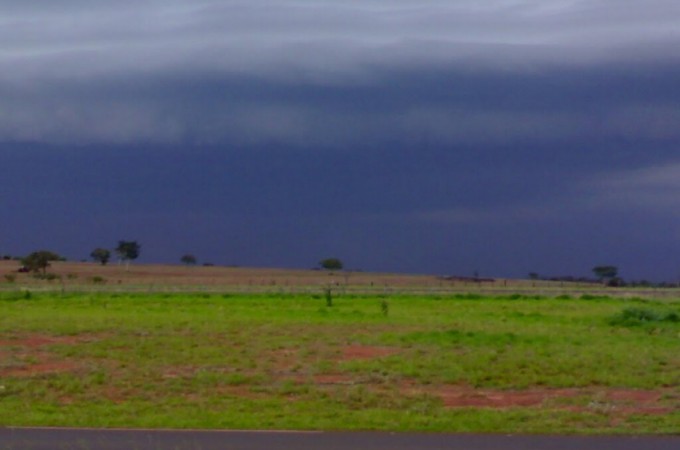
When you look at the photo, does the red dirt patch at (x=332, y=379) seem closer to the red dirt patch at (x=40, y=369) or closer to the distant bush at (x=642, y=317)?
the red dirt patch at (x=40, y=369)

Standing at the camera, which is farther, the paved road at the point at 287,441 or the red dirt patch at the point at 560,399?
the red dirt patch at the point at 560,399

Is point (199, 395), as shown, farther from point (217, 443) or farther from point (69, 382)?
point (217, 443)

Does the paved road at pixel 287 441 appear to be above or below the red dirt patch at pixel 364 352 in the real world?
below

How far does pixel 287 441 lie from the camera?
14.1 meters

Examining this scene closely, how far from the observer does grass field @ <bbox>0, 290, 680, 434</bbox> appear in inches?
663

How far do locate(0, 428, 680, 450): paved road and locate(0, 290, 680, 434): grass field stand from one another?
93 cm

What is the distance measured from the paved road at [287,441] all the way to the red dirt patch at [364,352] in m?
8.91

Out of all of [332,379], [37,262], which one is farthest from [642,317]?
[37,262]

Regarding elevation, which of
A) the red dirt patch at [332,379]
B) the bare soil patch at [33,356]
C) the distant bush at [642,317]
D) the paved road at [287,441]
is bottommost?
the paved road at [287,441]

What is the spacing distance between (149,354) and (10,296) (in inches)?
1004

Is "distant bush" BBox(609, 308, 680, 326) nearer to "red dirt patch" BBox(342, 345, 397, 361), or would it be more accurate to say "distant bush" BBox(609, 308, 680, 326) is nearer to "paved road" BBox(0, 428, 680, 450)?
"red dirt patch" BBox(342, 345, 397, 361)

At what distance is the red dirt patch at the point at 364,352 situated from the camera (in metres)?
24.0

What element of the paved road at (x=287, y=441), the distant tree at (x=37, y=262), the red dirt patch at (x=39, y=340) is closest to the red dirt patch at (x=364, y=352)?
the red dirt patch at (x=39, y=340)

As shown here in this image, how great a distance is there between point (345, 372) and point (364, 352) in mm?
3007
